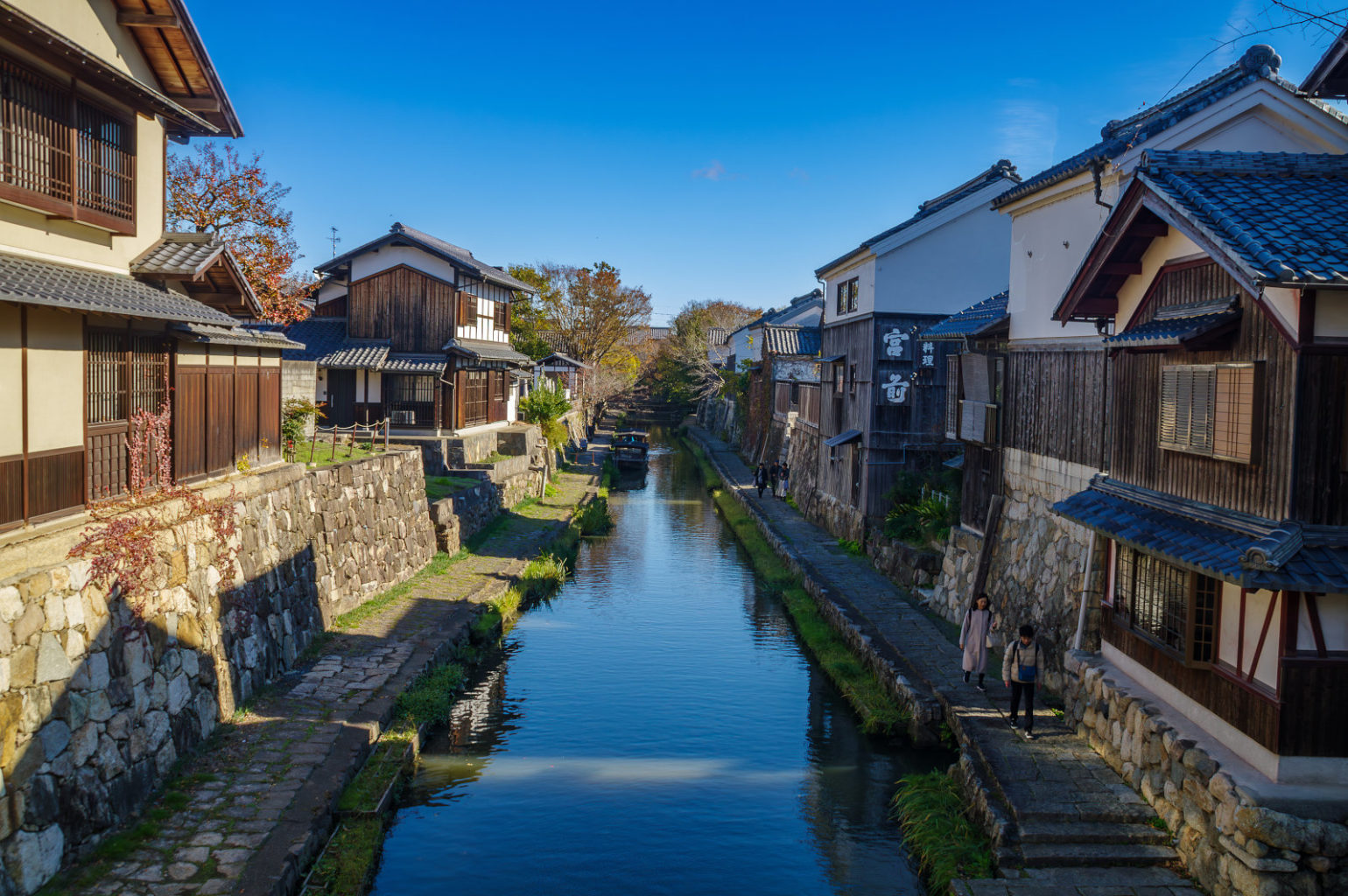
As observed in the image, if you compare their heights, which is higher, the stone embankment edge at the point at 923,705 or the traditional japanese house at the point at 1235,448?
Answer: the traditional japanese house at the point at 1235,448

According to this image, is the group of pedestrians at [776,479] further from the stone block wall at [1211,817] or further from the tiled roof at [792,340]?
the stone block wall at [1211,817]

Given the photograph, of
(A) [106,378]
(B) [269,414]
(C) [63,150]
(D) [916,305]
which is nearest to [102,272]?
(A) [106,378]

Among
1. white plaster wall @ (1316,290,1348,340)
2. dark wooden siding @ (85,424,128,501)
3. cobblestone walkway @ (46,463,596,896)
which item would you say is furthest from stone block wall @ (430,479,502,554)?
white plaster wall @ (1316,290,1348,340)

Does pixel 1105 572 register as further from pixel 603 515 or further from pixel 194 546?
pixel 603 515

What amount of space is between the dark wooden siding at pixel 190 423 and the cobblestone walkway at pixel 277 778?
3545mm

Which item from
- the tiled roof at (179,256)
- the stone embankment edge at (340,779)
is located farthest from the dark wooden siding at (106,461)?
the stone embankment edge at (340,779)

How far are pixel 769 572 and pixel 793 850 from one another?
50.4ft

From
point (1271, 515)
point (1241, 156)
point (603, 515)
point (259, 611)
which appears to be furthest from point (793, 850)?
point (603, 515)

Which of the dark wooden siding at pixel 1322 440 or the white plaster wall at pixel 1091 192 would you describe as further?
the white plaster wall at pixel 1091 192

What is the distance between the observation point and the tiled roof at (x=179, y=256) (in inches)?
531

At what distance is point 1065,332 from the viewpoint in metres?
15.0

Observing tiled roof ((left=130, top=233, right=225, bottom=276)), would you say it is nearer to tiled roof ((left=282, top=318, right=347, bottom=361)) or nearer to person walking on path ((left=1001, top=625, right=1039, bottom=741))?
person walking on path ((left=1001, top=625, right=1039, bottom=741))

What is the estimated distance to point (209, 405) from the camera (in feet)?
49.0

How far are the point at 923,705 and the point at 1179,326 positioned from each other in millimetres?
6962
